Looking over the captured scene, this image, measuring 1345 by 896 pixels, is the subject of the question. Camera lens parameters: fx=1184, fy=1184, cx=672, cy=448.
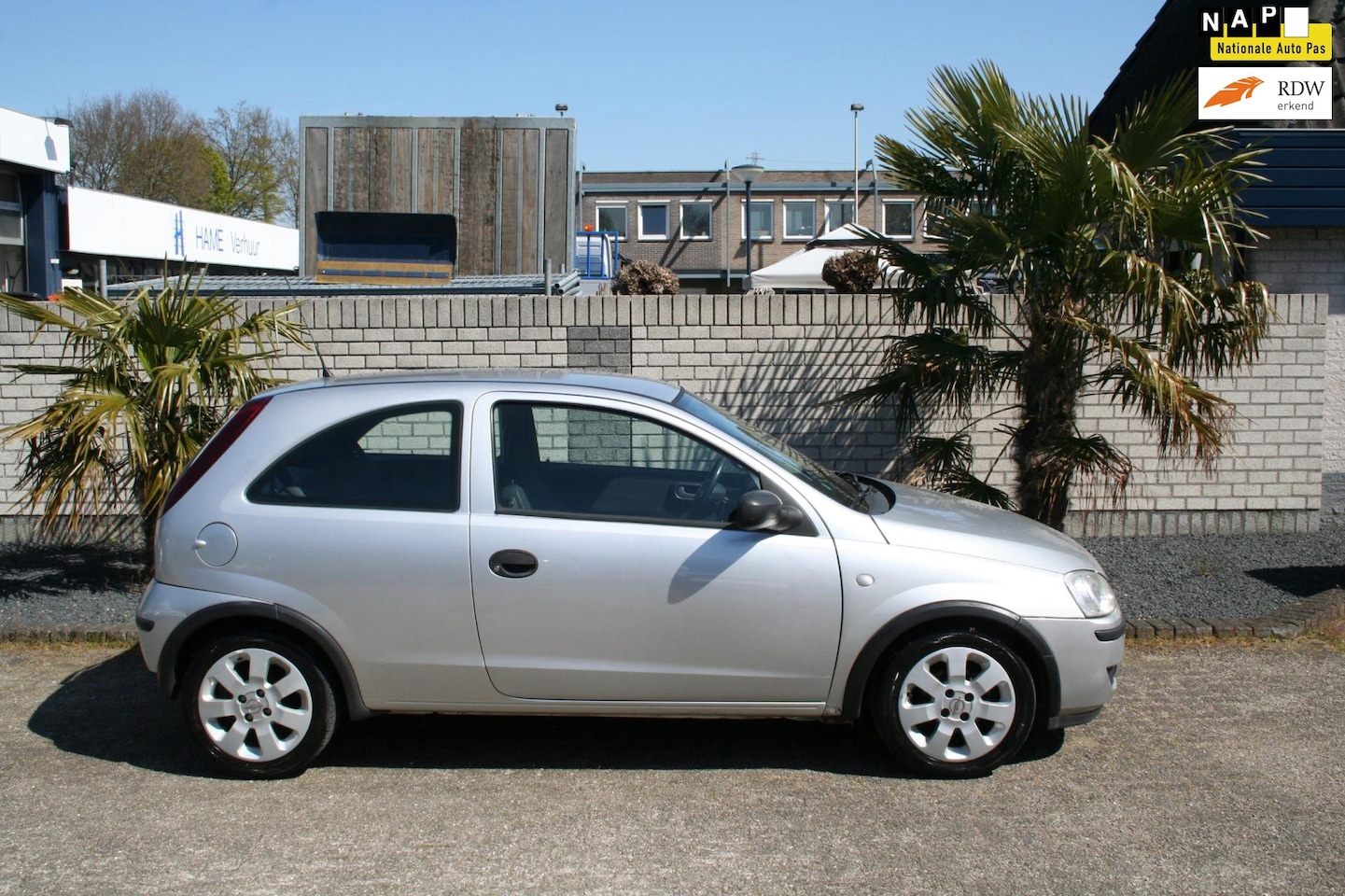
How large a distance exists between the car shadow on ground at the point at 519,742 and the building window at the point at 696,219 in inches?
1778

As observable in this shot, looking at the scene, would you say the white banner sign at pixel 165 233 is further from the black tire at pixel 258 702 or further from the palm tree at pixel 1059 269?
the black tire at pixel 258 702

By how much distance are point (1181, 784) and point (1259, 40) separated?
8.24 metres

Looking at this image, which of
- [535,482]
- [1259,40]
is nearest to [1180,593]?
[535,482]

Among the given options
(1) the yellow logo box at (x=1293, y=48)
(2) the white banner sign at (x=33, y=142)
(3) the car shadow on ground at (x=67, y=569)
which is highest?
(2) the white banner sign at (x=33, y=142)

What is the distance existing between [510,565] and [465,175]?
12346 millimetres

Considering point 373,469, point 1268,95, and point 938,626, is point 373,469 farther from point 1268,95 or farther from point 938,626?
point 1268,95

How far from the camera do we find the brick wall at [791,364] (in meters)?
9.17


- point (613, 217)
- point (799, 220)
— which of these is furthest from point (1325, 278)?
point (613, 217)

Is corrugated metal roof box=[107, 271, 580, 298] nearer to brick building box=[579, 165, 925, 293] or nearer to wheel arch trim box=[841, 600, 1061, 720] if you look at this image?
wheel arch trim box=[841, 600, 1061, 720]

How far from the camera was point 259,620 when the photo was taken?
4.83 meters

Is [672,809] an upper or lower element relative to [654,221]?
lower

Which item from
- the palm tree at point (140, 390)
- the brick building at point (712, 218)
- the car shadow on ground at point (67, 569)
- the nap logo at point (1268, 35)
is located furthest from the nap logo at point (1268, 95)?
the brick building at point (712, 218)

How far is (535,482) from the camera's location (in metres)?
4.91

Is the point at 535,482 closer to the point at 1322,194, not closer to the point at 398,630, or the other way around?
the point at 398,630
